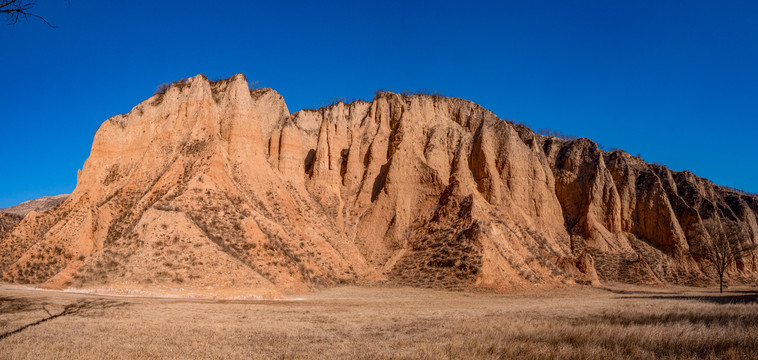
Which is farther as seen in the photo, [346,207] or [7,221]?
[7,221]

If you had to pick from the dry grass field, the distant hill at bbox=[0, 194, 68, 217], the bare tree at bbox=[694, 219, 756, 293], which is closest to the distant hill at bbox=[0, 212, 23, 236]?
the distant hill at bbox=[0, 194, 68, 217]

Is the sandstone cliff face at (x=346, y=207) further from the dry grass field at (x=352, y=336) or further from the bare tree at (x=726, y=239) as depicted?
the dry grass field at (x=352, y=336)

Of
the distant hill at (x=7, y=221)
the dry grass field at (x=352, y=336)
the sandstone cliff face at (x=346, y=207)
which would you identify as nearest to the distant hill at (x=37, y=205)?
the distant hill at (x=7, y=221)

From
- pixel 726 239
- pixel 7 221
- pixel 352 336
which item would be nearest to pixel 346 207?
pixel 352 336

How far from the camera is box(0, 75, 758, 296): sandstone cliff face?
106 feet

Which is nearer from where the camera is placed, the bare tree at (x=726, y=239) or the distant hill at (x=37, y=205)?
the bare tree at (x=726, y=239)

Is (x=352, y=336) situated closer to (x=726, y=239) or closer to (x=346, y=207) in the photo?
(x=346, y=207)

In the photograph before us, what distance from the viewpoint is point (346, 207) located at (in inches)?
1989

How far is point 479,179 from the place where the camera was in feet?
176

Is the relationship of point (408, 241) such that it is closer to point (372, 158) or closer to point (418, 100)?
point (372, 158)

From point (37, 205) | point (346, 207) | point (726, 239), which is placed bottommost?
point (726, 239)

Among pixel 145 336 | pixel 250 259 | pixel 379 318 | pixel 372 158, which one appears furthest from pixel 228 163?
pixel 145 336

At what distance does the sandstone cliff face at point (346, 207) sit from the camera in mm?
32188

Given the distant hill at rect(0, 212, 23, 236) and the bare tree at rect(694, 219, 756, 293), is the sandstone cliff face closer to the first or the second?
the bare tree at rect(694, 219, 756, 293)
